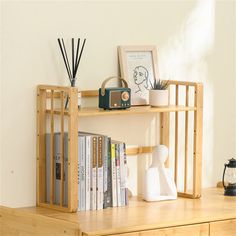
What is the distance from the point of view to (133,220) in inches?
116

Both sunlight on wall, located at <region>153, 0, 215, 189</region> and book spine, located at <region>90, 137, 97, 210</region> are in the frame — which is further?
sunlight on wall, located at <region>153, 0, 215, 189</region>

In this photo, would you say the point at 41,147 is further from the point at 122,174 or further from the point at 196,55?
the point at 196,55

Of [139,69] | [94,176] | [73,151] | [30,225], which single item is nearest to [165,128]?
[139,69]

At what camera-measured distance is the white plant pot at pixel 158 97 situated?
10.7 feet

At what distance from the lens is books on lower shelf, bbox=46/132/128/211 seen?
3084mm

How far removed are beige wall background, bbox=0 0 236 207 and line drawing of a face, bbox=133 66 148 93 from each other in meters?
0.11

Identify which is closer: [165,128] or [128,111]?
[128,111]

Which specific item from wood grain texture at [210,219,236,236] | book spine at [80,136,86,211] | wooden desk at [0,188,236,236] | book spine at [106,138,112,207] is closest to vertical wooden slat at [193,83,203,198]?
wooden desk at [0,188,236,236]

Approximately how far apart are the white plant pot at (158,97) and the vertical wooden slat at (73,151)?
0.44 meters

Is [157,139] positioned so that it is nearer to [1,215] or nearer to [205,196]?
[205,196]

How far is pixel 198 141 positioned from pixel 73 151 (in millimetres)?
668

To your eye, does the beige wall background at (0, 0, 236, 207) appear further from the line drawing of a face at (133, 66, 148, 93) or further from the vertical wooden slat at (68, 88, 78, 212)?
the vertical wooden slat at (68, 88, 78, 212)

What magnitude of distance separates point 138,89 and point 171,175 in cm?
41

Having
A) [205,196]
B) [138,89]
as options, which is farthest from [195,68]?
[205,196]
